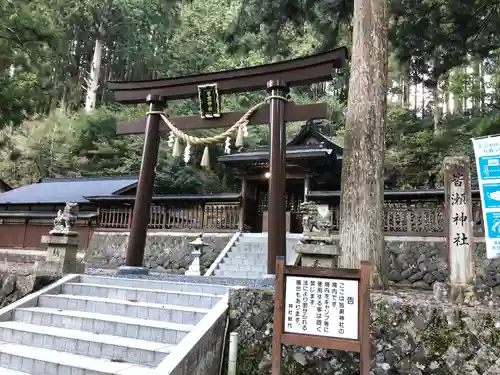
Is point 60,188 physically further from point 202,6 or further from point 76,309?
point 202,6

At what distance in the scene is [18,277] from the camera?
19.1ft

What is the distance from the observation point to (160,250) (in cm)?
1372

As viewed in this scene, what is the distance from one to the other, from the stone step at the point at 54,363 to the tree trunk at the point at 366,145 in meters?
3.54

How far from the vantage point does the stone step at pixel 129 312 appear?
4375 millimetres

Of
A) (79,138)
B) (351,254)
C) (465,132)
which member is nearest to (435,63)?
(351,254)

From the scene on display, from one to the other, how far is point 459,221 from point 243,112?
486cm

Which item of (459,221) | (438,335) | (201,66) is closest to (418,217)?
(459,221)

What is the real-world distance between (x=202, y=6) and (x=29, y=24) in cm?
2577

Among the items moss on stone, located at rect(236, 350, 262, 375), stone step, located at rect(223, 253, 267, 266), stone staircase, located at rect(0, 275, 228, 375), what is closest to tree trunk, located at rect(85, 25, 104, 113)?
stone step, located at rect(223, 253, 267, 266)

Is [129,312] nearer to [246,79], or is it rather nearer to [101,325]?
[101,325]

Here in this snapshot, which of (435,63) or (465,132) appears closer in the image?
(435,63)

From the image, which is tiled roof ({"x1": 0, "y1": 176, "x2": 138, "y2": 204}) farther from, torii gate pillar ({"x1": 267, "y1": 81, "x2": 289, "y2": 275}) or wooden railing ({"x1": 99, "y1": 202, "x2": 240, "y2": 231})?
torii gate pillar ({"x1": 267, "y1": 81, "x2": 289, "y2": 275})

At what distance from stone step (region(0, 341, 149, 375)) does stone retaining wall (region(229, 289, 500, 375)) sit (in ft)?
4.50

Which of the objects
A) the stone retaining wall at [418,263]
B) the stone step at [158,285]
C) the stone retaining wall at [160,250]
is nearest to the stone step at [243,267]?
the stone retaining wall at [160,250]
